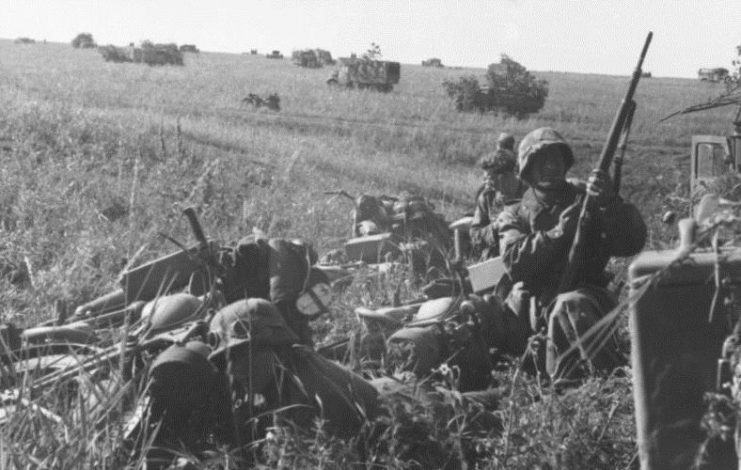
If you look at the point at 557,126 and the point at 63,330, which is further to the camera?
the point at 557,126

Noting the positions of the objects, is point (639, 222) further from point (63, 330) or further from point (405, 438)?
point (63, 330)

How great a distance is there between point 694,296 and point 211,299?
7.82 ft

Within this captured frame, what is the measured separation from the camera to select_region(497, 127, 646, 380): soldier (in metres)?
4.91

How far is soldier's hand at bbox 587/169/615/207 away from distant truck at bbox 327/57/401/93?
139ft

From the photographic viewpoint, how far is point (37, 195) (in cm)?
895

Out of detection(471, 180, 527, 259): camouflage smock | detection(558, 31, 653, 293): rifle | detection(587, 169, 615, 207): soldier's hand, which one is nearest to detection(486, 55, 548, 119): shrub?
detection(471, 180, 527, 259): camouflage smock

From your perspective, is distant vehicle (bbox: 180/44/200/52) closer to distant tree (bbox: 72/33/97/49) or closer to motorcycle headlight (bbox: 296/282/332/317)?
distant tree (bbox: 72/33/97/49)

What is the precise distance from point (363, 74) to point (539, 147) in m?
42.0

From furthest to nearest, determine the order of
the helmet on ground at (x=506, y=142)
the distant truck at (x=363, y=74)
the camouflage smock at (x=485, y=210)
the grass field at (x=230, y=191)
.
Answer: the distant truck at (x=363, y=74) → the helmet on ground at (x=506, y=142) → the camouflage smock at (x=485, y=210) → the grass field at (x=230, y=191)

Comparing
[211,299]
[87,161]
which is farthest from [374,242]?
[87,161]

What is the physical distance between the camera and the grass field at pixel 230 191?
3.57 meters

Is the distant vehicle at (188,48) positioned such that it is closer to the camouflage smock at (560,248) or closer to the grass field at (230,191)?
the grass field at (230,191)

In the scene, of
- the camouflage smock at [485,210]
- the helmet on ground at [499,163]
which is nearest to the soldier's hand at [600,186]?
the camouflage smock at [485,210]

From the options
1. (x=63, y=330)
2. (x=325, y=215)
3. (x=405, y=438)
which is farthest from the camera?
(x=325, y=215)
